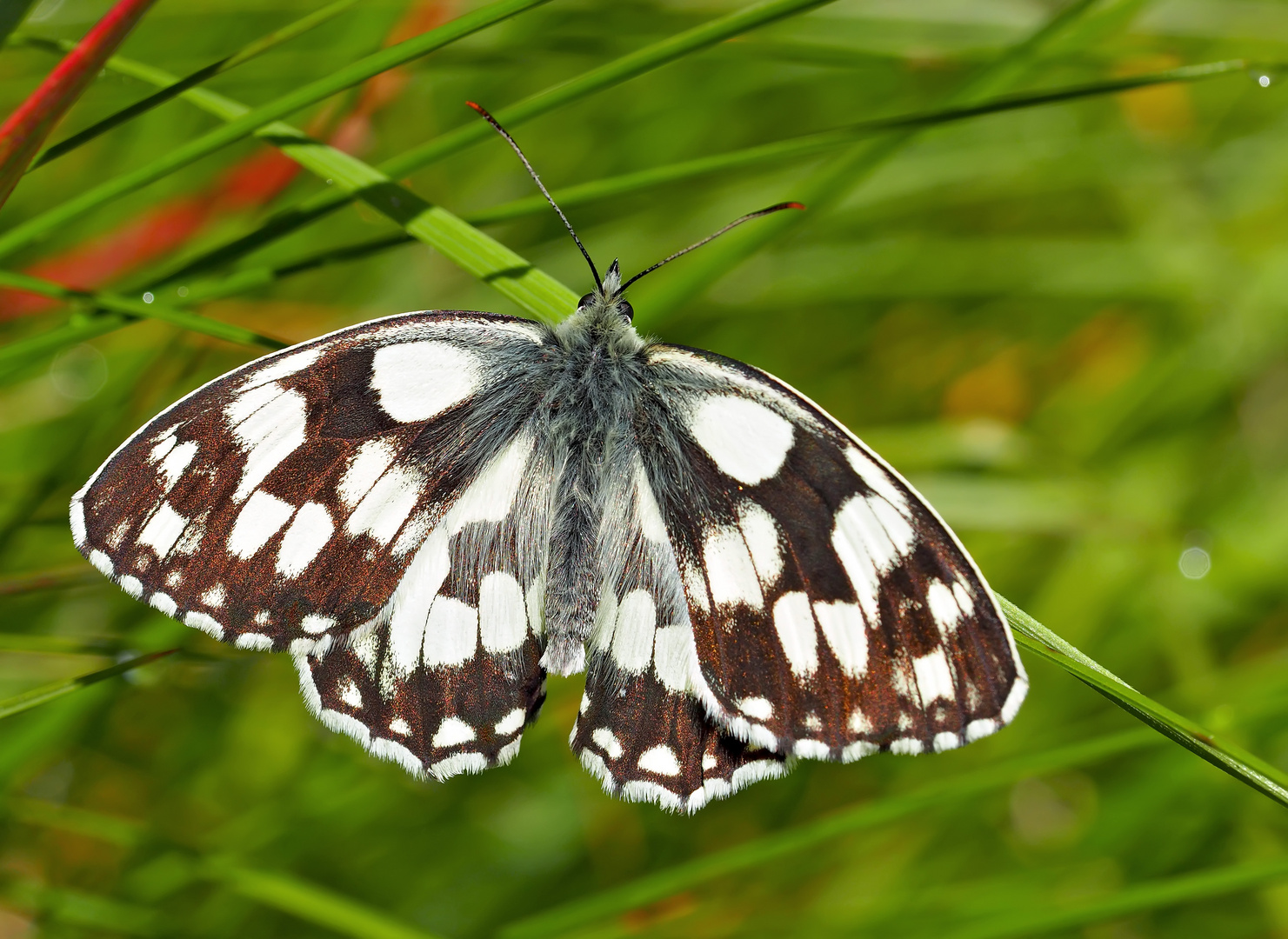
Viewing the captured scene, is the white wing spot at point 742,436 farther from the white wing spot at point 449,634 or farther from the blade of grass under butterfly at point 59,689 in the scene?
the blade of grass under butterfly at point 59,689

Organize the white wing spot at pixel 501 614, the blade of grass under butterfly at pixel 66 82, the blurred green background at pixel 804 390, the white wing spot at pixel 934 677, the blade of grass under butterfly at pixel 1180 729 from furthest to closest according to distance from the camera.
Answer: the blurred green background at pixel 804 390 → the white wing spot at pixel 501 614 → the white wing spot at pixel 934 677 → the blade of grass under butterfly at pixel 1180 729 → the blade of grass under butterfly at pixel 66 82

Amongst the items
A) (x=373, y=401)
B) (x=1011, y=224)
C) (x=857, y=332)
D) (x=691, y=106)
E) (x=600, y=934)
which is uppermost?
(x=691, y=106)

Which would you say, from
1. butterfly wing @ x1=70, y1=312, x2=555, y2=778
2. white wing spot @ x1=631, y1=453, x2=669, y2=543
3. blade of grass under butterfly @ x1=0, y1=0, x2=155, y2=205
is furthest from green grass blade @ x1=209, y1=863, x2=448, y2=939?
blade of grass under butterfly @ x1=0, y1=0, x2=155, y2=205

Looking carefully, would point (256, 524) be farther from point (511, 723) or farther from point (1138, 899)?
point (1138, 899)

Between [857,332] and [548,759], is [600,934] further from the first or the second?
[857,332]

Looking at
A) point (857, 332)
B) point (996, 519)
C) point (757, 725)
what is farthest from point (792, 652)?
point (857, 332)

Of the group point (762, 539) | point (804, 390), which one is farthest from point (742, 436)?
point (804, 390)

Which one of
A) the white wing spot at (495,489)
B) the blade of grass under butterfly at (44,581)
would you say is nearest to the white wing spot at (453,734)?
the white wing spot at (495,489)
